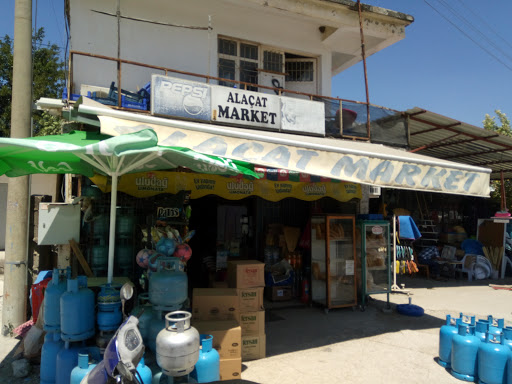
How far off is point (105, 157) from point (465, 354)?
4.95m

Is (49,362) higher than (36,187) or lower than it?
lower

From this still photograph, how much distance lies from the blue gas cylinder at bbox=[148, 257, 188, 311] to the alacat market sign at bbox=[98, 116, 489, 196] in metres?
1.49

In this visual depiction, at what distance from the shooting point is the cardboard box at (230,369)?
4.23m

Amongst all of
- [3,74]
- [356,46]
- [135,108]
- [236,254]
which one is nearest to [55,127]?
[3,74]

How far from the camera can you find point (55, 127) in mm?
13359

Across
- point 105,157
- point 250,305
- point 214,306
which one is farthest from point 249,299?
point 105,157

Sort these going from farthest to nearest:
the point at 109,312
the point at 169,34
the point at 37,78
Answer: the point at 37,78 → the point at 169,34 → the point at 109,312

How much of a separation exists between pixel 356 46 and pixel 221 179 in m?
7.29

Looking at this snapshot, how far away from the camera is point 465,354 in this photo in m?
4.38

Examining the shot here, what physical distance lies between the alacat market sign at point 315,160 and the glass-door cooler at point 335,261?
88.4 inches

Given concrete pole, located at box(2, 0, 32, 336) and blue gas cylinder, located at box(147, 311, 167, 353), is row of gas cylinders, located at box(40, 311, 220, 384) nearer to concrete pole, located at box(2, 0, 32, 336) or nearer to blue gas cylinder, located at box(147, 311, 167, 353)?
blue gas cylinder, located at box(147, 311, 167, 353)

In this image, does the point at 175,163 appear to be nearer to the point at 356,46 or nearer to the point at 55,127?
the point at 356,46

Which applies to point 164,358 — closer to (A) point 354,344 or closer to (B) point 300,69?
(A) point 354,344

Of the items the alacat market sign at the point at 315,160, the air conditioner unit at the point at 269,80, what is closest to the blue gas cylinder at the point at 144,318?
the alacat market sign at the point at 315,160
